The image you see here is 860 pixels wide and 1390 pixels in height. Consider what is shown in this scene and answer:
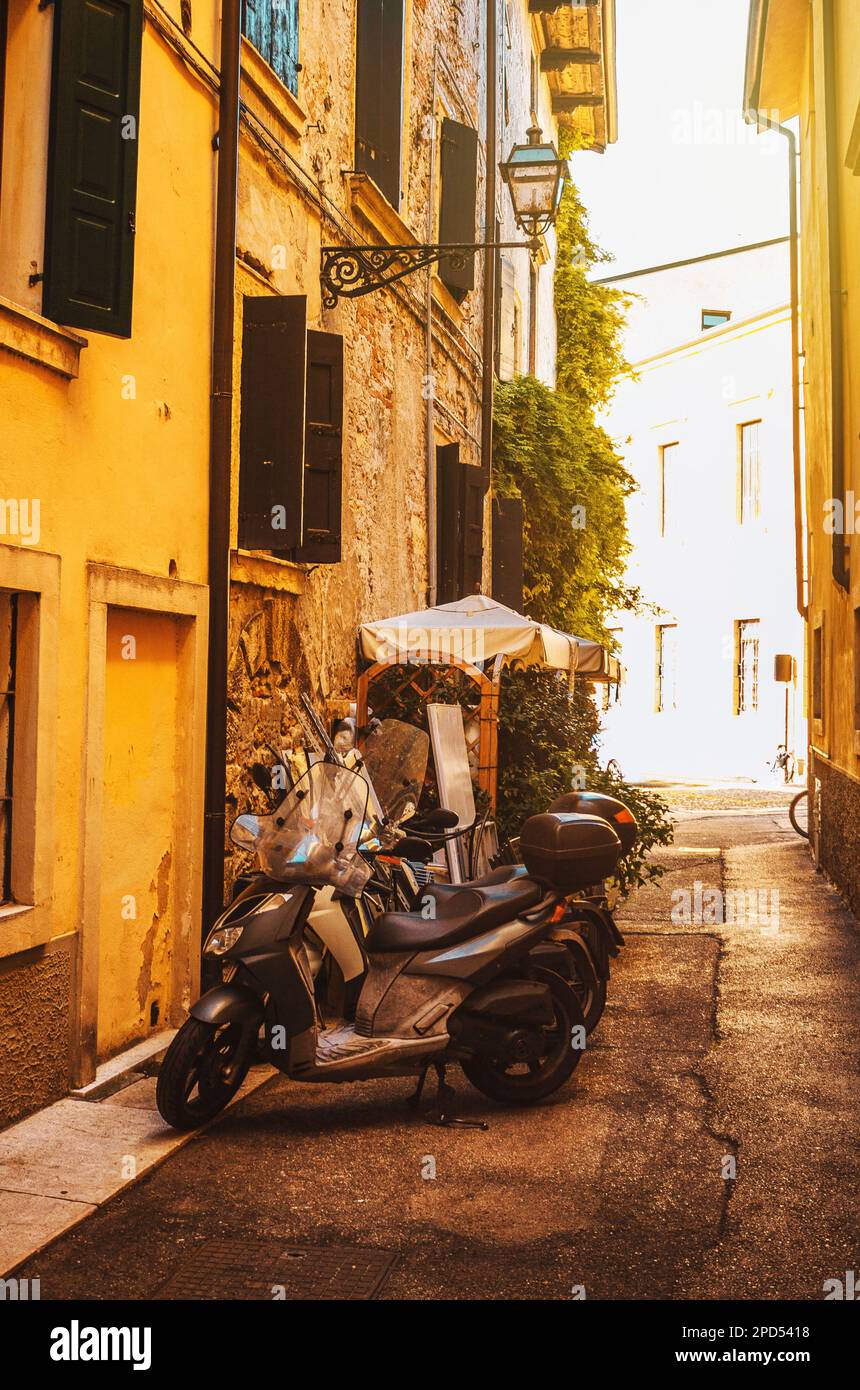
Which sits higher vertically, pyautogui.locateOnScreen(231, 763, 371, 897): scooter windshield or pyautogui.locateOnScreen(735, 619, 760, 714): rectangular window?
pyautogui.locateOnScreen(735, 619, 760, 714): rectangular window

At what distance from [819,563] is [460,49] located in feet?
20.3

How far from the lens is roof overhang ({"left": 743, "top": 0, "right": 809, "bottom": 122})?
1488 centimetres

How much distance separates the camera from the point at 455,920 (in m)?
5.56

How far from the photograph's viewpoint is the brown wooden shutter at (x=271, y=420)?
23.7ft

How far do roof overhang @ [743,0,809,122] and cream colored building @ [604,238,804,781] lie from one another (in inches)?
314

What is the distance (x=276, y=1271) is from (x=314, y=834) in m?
1.77

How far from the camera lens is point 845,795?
10.8 metres

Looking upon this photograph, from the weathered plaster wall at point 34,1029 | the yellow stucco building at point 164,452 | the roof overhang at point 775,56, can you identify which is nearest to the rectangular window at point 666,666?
the roof overhang at point 775,56

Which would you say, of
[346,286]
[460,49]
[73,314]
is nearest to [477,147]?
[460,49]

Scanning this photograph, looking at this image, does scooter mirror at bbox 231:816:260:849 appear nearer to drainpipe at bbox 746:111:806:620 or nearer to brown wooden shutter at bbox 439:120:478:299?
brown wooden shutter at bbox 439:120:478:299

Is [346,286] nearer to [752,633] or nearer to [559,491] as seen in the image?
[559,491]

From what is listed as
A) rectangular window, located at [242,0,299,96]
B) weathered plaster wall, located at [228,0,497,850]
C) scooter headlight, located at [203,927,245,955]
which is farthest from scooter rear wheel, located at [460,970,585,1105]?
rectangular window, located at [242,0,299,96]

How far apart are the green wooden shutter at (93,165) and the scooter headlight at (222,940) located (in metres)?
2.34

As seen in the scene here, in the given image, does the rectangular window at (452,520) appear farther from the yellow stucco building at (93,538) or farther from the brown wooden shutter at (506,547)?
the yellow stucco building at (93,538)
